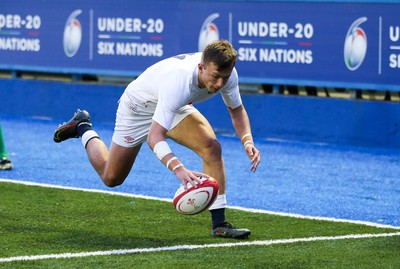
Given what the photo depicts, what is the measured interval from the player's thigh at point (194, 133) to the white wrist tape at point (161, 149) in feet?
2.91

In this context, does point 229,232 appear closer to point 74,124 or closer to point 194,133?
point 194,133

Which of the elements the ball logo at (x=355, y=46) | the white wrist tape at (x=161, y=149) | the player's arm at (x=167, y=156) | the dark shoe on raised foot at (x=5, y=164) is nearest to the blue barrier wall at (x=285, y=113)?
the ball logo at (x=355, y=46)

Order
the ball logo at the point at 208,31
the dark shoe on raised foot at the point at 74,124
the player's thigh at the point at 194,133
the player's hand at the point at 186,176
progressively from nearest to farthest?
the player's hand at the point at 186,176 → the player's thigh at the point at 194,133 → the dark shoe on raised foot at the point at 74,124 → the ball logo at the point at 208,31

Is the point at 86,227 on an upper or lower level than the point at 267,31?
lower

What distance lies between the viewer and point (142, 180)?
1329 cm

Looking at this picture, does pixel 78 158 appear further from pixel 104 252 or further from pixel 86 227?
pixel 104 252

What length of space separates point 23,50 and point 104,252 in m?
12.3

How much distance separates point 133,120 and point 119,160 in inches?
16.4

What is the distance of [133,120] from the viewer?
32.1ft

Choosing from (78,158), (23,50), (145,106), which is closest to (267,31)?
(78,158)

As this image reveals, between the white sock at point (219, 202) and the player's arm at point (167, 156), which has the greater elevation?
the player's arm at point (167, 156)

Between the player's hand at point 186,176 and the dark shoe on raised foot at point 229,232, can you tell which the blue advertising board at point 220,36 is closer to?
the dark shoe on raised foot at point 229,232

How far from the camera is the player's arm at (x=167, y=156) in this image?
829 cm

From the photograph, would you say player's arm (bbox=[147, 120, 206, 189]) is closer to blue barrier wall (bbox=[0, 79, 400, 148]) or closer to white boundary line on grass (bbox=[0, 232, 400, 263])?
white boundary line on grass (bbox=[0, 232, 400, 263])
